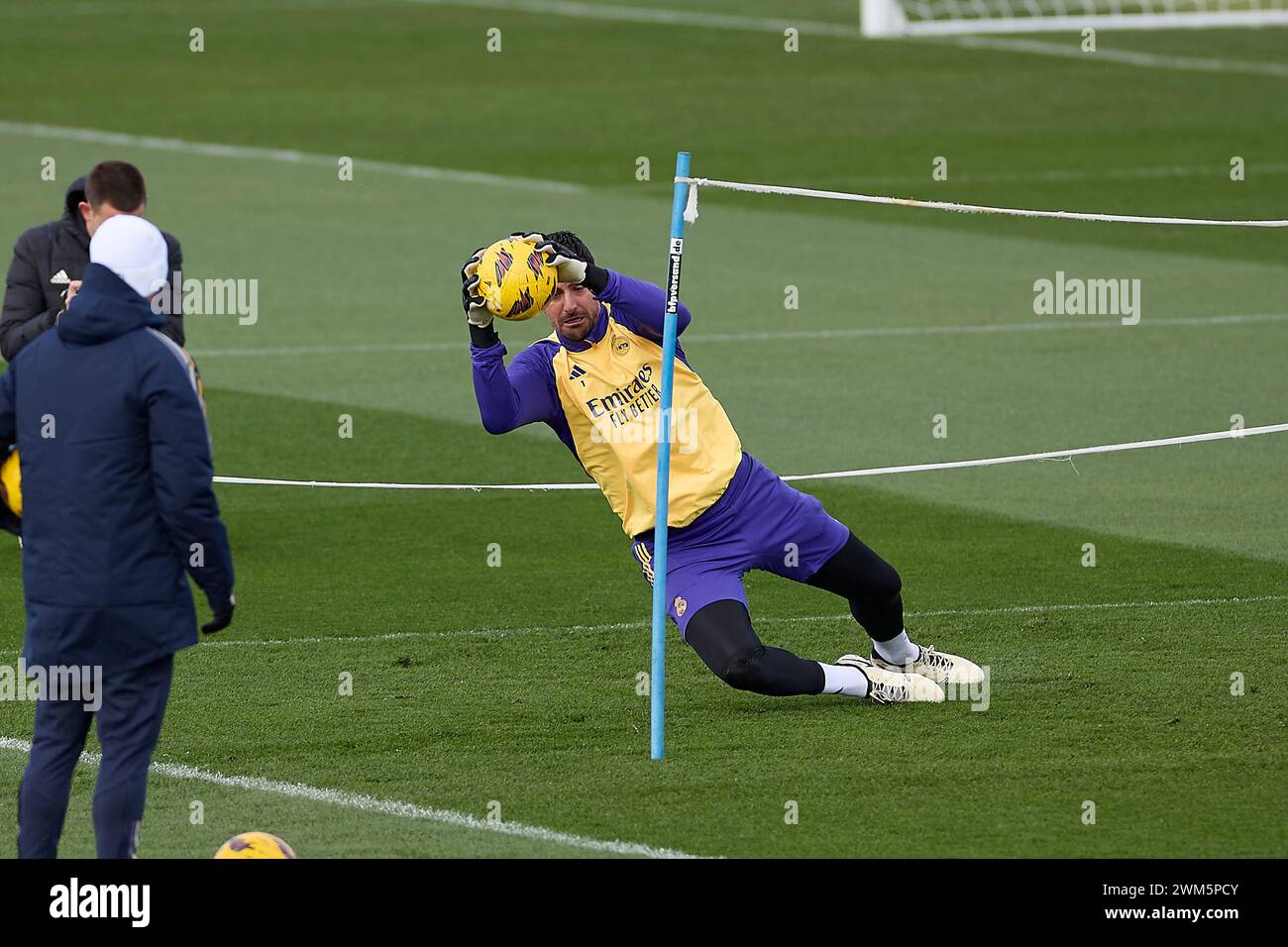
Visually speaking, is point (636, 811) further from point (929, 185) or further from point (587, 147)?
point (587, 147)

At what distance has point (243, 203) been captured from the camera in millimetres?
26766

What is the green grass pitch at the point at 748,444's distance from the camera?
834 centimetres

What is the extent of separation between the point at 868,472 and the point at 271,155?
694 inches

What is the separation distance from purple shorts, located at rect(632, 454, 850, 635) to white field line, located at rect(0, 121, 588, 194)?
724 inches

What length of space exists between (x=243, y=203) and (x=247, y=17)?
17.3 meters

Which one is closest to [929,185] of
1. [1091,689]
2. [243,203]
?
[243,203]

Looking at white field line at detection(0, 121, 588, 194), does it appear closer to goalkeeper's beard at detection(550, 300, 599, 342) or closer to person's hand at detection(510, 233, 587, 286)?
goalkeeper's beard at detection(550, 300, 599, 342)

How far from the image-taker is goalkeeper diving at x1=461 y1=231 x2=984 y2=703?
8891mm

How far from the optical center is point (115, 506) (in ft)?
21.7

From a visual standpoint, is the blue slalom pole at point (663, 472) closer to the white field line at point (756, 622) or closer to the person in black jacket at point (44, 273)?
the white field line at point (756, 622)

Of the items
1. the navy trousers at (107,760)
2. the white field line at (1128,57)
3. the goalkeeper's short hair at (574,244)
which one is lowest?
the navy trousers at (107,760)

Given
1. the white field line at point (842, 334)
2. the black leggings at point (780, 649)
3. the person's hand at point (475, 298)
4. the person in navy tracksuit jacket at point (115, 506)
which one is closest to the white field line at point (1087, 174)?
the white field line at point (842, 334)

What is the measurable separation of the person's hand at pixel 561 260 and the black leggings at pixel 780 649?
57.3 inches

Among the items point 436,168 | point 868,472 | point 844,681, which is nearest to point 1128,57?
point 436,168
